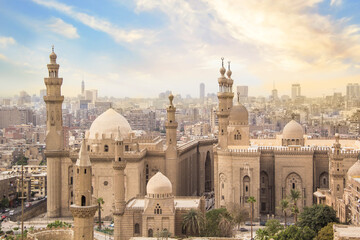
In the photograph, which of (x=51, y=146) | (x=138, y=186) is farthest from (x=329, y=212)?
(x=51, y=146)

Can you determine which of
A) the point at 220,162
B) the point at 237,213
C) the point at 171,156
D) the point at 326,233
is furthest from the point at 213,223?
the point at 171,156

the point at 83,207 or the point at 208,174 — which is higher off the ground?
the point at 83,207

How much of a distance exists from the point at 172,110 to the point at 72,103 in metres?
123

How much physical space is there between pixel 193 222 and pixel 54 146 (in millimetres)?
14034

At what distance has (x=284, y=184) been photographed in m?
36.7

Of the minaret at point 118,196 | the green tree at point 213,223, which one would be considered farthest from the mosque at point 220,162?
the minaret at point 118,196

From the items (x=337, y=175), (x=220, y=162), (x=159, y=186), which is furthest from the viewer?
(x=220, y=162)

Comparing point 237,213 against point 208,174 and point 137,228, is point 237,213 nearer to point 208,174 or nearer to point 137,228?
point 137,228

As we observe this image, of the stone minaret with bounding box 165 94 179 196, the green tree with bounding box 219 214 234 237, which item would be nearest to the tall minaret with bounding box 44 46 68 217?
the stone minaret with bounding box 165 94 179 196

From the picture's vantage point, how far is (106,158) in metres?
36.4

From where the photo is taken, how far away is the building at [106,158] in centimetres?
3644

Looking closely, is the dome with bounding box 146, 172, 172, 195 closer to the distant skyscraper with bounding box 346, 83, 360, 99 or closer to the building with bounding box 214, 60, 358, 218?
the building with bounding box 214, 60, 358, 218

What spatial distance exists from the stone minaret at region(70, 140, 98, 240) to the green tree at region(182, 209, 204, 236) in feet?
23.5

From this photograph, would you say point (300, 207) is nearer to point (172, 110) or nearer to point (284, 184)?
point (284, 184)
